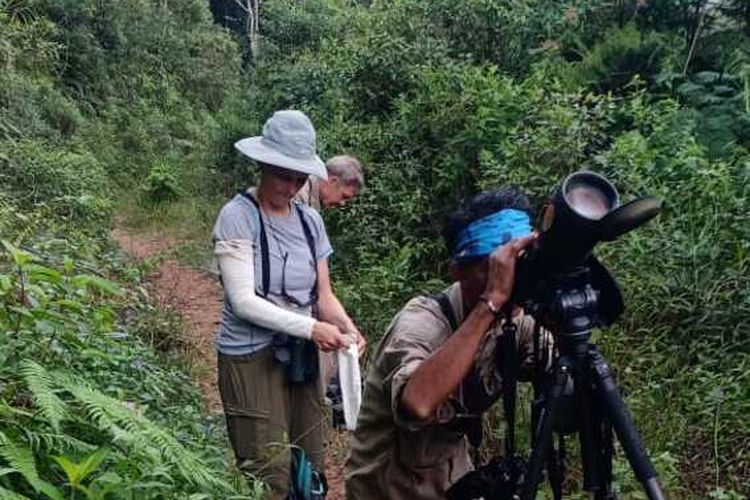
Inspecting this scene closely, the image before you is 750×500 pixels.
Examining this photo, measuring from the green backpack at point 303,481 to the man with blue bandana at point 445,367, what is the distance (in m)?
0.83

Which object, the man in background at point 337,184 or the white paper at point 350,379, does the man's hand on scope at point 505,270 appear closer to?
the white paper at point 350,379

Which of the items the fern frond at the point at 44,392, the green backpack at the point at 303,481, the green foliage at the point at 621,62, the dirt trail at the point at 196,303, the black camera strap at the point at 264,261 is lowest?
the dirt trail at the point at 196,303

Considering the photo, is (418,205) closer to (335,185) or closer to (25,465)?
(335,185)

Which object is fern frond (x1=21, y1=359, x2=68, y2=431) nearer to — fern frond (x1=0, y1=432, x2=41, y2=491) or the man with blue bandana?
fern frond (x1=0, y1=432, x2=41, y2=491)

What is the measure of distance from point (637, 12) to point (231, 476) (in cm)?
575

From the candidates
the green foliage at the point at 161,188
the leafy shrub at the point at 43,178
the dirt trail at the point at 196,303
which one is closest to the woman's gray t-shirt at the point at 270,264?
the dirt trail at the point at 196,303

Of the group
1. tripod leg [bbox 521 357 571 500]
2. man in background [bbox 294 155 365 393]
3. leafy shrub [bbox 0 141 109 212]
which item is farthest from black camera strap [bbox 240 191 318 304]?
leafy shrub [bbox 0 141 109 212]

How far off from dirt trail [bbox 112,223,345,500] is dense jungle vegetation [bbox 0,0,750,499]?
0.62ft

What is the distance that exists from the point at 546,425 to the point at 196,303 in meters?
5.98

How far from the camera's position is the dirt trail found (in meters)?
4.37

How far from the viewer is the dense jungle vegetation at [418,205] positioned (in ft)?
6.97

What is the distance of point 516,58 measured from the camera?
769 cm

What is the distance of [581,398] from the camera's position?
54.4 inches

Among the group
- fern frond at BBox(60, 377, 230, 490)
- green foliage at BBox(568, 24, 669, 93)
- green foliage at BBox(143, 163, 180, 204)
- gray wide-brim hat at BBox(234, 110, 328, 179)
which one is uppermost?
green foliage at BBox(568, 24, 669, 93)
